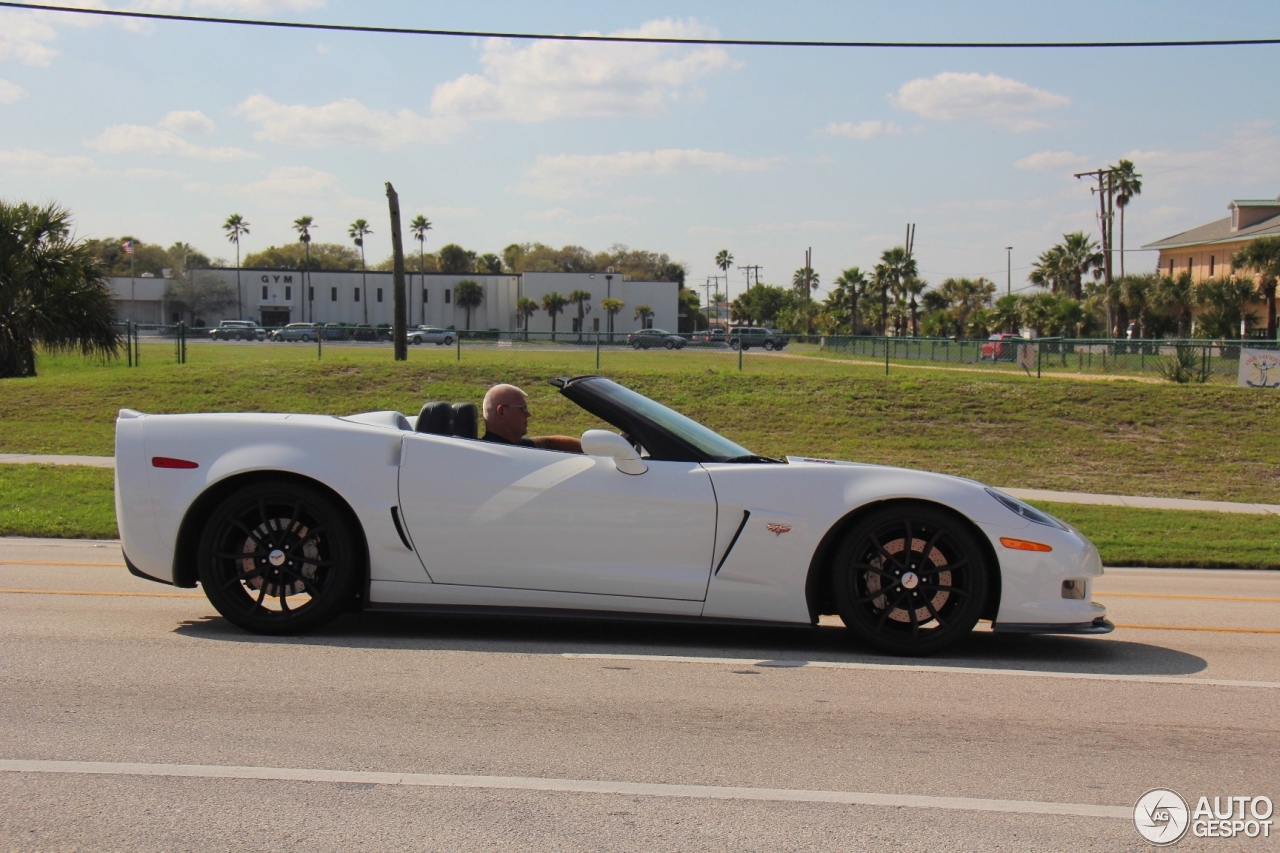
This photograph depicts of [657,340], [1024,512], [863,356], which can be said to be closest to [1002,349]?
[863,356]

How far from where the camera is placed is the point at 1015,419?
19.9 m

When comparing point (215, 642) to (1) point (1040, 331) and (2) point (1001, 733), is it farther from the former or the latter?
(1) point (1040, 331)

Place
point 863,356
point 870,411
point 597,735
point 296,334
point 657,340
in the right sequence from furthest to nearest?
point 296,334 < point 657,340 < point 863,356 < point 870,411 < point 597,735

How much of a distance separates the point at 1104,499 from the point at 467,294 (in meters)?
95.2

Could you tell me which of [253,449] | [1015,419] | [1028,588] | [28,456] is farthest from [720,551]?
[1015,419]

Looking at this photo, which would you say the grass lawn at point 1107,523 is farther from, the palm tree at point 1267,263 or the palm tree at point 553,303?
the palm tree at point 553,303

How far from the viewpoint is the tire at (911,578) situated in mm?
5645

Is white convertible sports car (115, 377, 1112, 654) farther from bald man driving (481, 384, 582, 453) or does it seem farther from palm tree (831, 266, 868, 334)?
palm tree (831, 266, 868, 334)

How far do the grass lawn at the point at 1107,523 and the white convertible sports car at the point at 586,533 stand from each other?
5163mm

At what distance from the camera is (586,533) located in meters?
5.72

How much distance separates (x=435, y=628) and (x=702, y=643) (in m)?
1.45

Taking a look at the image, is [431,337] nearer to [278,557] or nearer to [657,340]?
[657,340]

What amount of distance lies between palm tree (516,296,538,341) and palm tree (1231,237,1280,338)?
194 ft

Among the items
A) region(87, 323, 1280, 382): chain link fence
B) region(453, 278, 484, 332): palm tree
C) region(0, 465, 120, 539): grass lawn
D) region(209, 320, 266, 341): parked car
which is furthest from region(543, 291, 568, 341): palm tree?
region(0, 465, 120, 539): grass lawn
